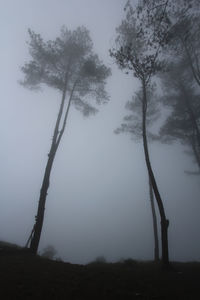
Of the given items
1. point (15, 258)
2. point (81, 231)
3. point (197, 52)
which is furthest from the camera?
point (81, 231)

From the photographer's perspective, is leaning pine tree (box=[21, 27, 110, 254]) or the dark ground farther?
leaning pine tree (box=[21, 27, 110, 254])

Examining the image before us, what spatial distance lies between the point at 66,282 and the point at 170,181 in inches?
4390

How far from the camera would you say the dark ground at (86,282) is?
513 cm

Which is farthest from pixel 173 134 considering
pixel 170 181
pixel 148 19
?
pixel 170 181

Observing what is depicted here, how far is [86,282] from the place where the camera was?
604 cm

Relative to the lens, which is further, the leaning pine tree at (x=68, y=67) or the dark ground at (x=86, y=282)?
the leaning pine tree at (x=68, y=67)

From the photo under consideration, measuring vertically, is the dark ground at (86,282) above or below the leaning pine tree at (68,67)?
below

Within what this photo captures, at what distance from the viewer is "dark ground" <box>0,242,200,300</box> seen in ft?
16.8

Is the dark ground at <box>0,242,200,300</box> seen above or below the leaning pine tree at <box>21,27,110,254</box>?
below

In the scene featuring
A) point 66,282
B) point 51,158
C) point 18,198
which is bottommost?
point 66,282

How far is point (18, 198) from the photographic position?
13712 centimetres

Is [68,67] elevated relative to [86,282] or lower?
elevated

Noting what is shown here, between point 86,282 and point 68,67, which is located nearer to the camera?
point 86,282

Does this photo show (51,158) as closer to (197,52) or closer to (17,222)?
(197,52)
